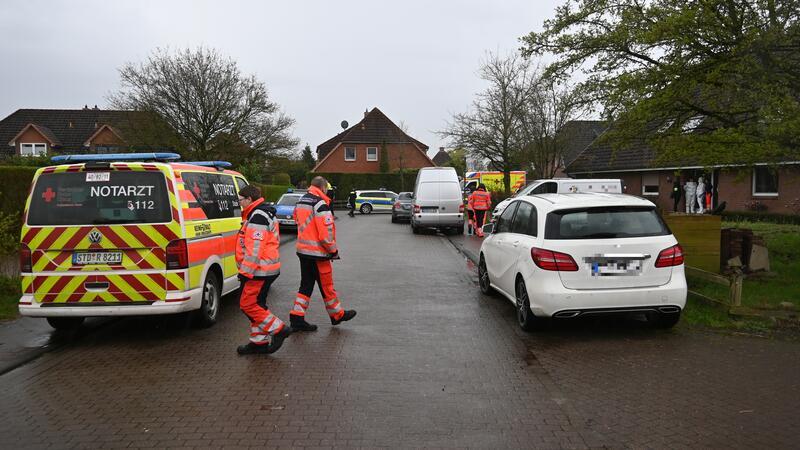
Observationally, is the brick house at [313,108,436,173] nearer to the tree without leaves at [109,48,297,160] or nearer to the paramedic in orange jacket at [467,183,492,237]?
the tree without leaves at [109,48,297,160]

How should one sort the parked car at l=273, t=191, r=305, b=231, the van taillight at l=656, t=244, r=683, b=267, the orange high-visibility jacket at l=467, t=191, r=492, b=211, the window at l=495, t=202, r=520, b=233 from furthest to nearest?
the parked car at l=273, t=191, r=305, b=231 < the orange high-visibility jacket at l=467, t=191, r=492, b=211 < the window at l=495, t=202, r=520, b=233 < the van taillight at l=656, t=244, r=683, b=267

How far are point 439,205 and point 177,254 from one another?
14.7 m

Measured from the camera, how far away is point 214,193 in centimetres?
786

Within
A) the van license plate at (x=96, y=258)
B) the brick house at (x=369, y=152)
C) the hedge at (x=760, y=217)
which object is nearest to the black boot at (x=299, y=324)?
the van license plate at (x=96, y=258)

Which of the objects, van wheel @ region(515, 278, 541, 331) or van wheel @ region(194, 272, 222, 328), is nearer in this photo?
Result: van wheel @ region(515, 278, 541, 331)

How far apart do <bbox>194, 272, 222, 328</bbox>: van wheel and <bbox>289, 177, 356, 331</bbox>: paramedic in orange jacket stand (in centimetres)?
101

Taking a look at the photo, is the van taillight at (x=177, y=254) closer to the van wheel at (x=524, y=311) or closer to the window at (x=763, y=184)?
the van wheel at (x=524, y=311)

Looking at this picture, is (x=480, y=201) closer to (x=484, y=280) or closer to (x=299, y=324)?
(x=484, y=280)

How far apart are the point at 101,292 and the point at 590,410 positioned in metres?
4.87

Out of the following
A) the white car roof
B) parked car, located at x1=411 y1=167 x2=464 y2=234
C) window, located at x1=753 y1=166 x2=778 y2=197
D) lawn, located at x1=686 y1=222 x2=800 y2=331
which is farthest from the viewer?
window, located at x1=753 y1=166 x2=778 y2=197

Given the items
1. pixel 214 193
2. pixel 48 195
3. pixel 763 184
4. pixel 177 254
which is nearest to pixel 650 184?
pixel 763 184

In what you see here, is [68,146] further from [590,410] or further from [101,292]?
[590,410]

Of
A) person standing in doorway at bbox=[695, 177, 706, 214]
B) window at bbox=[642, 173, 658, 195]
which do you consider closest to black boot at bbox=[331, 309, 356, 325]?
person standing in doorway at bbox=[695, 177, 706, 214]

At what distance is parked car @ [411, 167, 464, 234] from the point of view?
20.6m
